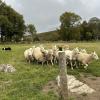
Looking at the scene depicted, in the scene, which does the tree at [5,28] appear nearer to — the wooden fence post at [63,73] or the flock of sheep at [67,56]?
the flock of sheep at [67,56]

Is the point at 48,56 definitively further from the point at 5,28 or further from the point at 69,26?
the point at 69,26

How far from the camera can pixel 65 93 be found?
577 inches

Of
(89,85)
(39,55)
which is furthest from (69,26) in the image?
(89,85)

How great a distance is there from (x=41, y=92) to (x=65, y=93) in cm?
399

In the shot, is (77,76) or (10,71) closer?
(77,76)

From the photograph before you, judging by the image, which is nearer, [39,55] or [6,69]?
[6,69]

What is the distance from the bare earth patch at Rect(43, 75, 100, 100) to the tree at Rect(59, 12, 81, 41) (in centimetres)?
9082

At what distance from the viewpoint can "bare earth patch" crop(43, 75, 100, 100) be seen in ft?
57.6

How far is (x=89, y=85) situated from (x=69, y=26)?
103830 millimetres

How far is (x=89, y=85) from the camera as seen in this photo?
19922 mm

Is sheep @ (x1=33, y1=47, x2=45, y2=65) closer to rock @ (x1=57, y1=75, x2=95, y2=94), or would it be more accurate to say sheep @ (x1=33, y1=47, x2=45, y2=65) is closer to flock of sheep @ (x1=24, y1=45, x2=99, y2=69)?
flock of sheep @ (x1=24, y1=45, x2=99, y2=69)

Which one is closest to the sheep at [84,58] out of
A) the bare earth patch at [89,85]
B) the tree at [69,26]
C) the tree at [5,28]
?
the bare earth patch at [89,85]

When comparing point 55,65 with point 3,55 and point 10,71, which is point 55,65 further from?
point 3,55

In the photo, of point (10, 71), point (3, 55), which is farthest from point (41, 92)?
point (3, 55)
